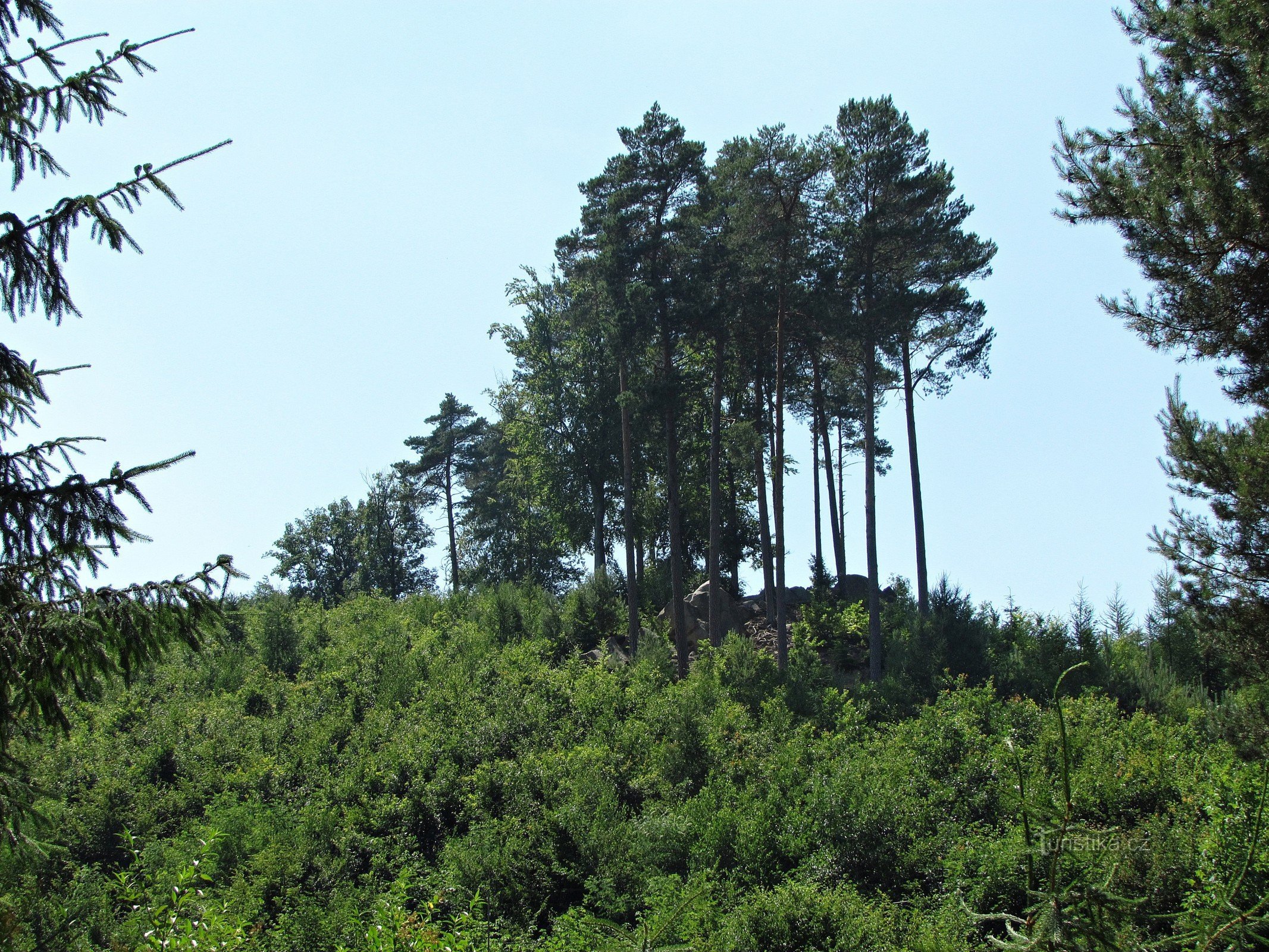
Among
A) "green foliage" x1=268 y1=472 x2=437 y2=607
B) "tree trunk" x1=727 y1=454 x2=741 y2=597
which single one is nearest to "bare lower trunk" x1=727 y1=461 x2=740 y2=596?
"tree trunk" x1=727 y1=454 x2=741 y2=597

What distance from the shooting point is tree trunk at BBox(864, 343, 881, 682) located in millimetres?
22578

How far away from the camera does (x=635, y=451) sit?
34250 millimetres

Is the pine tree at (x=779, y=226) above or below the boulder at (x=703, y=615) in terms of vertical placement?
above

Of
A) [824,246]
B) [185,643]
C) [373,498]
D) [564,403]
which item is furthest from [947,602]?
[373,498]

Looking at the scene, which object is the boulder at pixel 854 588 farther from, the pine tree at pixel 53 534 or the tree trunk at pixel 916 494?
the pine tree at pixel 53 534

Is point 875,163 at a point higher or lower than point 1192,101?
higher

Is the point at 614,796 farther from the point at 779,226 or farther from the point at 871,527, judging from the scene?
the point at 779,226

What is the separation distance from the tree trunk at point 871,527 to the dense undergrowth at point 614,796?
2.43 ft

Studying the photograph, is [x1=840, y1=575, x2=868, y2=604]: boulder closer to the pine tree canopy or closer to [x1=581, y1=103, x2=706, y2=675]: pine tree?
[x1=581, y1=103, x2=706, y2=675]: pine tree

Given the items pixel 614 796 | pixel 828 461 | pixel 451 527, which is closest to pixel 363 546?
pixel 451 527

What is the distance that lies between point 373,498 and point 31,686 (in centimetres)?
4459

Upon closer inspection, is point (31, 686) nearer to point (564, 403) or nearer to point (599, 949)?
point (599, 949)

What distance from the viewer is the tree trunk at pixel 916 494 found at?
26234mm

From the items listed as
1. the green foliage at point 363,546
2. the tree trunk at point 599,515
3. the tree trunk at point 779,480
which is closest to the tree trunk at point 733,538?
the tree trunk at point 599,515
